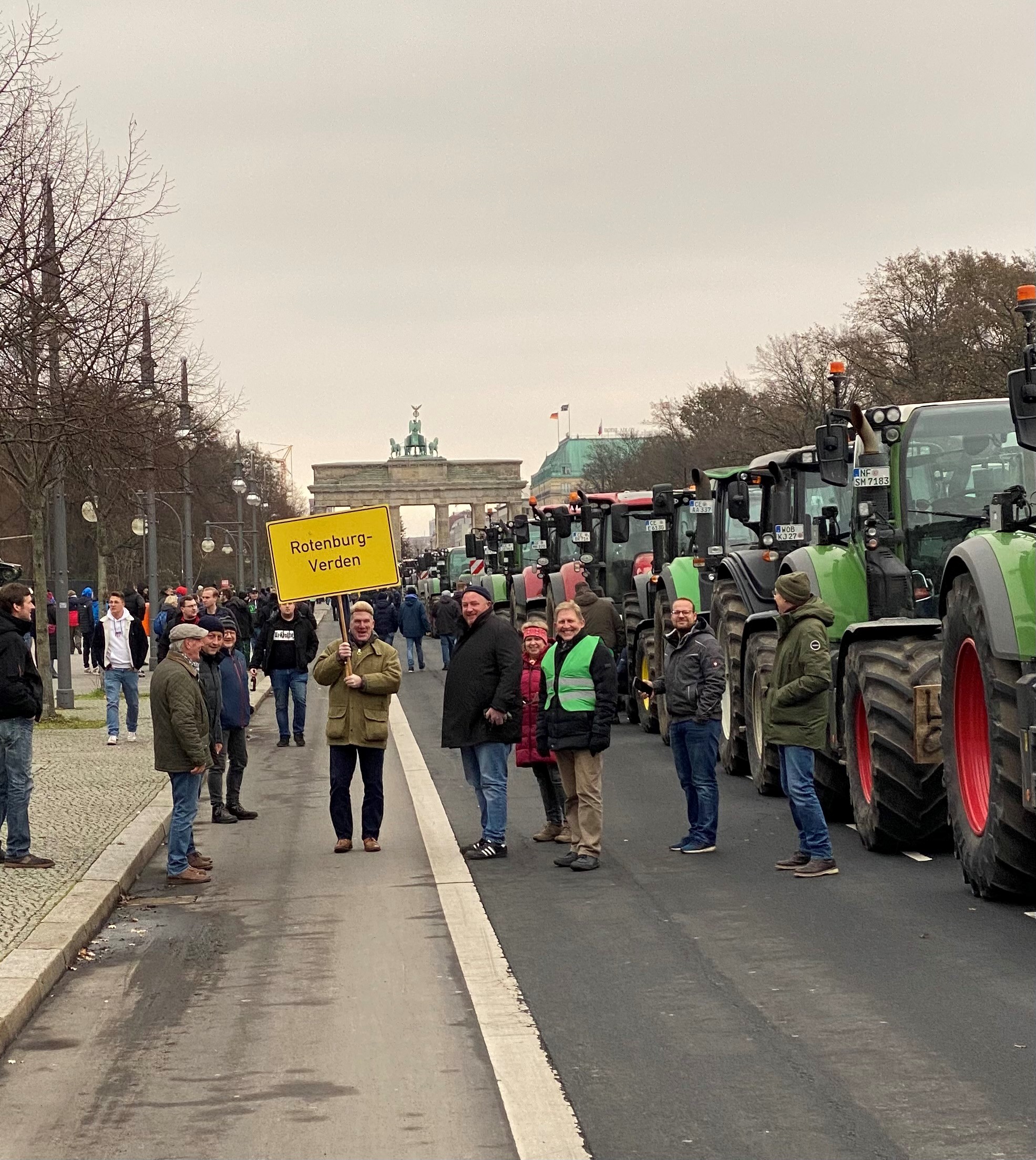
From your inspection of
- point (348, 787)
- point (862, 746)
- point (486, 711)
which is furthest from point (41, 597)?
point (862, 746)

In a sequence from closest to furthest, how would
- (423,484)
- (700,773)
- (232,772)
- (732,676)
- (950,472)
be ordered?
(700,773) < (950,472) < (232,772) < (732,676) < (423,484)

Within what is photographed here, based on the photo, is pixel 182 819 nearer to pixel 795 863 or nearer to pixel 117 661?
pixel 795 863

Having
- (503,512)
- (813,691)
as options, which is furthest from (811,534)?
(503,512)

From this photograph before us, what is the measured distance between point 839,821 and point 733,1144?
7.96 meters

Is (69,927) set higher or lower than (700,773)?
lower

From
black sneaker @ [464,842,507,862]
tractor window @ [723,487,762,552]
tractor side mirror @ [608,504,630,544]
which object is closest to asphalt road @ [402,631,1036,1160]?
black sneaker @ [464,842,507,862]

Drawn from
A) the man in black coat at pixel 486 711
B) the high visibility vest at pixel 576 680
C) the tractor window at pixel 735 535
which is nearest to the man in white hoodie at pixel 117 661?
the tractor window at pixel 735 535

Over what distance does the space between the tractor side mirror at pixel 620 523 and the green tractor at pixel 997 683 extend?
13.4 meters

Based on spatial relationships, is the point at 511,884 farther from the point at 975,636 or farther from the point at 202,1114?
the point at 202,1114

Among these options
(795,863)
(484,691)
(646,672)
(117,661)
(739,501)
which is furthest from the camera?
(646,672)

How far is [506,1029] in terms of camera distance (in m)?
7.37

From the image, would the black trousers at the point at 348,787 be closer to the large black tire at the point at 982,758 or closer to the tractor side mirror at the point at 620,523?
the large black tire at the point at 982,758

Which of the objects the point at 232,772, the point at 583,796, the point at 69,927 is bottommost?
the point at 69,927

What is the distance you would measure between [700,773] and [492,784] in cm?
142
